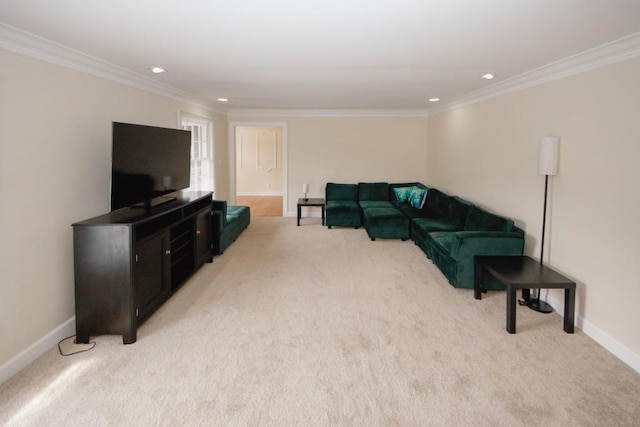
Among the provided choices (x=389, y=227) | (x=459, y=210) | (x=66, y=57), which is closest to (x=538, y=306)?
(x=459, y=210)

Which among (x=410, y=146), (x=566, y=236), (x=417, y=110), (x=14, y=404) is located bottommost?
(x=14, y=404)

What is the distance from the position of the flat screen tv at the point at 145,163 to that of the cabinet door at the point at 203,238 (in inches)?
17.3

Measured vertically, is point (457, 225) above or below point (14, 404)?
above

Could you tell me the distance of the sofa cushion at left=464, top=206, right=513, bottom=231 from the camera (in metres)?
4.44

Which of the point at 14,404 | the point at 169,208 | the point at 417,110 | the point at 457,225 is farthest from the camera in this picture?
the point at 417,110

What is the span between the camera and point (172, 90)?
5199mm

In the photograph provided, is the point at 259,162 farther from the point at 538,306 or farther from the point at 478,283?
the point at 538,306

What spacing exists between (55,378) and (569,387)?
3202 mm

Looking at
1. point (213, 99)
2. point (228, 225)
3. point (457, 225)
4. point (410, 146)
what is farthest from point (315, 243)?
point (410, 146)

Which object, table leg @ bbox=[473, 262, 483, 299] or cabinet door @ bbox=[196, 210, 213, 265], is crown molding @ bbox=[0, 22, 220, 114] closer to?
cabinet door @ bbox=[196, 210, 213, 265]

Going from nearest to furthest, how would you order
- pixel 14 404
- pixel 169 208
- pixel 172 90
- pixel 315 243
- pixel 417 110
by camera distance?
pixel 14 404, pixel 169 208, pixel 172 90, pixel 315 243, pixel 417 110

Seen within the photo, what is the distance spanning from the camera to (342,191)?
27.4ft

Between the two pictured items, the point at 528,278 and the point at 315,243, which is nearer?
the point at 528,278

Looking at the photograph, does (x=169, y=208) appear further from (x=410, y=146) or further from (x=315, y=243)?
(x=410, y=146)
